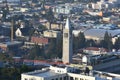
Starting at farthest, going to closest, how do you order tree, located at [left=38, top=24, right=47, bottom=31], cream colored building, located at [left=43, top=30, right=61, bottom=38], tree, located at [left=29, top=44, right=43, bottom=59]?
tree, located at [left=38, top=24, right=47, bottom=31]
cream colored building, located at [left=43, top=30, right=61, bottom=38]
tree, located at [left=29, top=44, right=43, bottom=59]

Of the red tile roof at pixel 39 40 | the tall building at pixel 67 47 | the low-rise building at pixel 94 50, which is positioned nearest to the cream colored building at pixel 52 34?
the red tile roof at pixel 39 40

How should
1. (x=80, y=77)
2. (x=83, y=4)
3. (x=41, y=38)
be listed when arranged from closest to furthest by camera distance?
(x=80, y=77) → (x=41, y=38) → (x=83, y=4)

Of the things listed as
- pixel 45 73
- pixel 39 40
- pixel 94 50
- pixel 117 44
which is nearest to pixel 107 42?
pixel 117 44

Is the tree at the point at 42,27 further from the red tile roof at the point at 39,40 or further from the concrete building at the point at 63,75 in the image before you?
the concrete building at the point at 63,75

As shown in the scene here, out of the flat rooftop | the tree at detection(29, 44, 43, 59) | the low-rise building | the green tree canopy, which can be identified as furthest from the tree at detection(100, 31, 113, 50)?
the flat rooftop

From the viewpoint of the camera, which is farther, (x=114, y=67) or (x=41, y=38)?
(x=41, y=38)

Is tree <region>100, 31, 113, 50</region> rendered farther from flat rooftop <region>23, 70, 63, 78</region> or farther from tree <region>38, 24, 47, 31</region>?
flat rooftop <region>23, 70, 63, 78</region>

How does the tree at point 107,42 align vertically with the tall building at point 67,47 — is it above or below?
below

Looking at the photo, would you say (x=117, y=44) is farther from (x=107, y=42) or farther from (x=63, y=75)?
(x=63, y=75)

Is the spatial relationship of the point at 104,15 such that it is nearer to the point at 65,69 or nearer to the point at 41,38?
the point at 41,38

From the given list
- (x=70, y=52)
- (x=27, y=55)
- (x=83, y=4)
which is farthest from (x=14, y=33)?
(x=83, y=4)

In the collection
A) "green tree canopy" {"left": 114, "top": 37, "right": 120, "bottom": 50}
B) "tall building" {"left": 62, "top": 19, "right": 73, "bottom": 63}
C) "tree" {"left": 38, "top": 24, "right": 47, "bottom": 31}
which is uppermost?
"tall building" {"left": 62, "top": 19, "right": 73, "bottom": 63}
